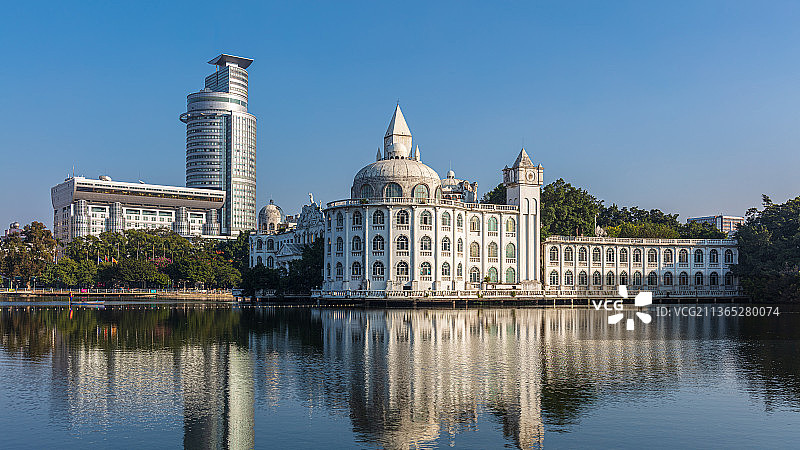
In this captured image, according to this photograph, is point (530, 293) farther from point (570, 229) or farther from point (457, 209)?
point (570, 229)

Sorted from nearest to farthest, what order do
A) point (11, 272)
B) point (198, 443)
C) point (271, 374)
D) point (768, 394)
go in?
point (198, 443)
point (768, 394)
point (271, 374)
point (11, 272)

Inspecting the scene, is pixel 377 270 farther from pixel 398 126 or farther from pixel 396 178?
pixel 398 126

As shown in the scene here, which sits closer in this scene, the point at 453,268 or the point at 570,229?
the point at 453,268

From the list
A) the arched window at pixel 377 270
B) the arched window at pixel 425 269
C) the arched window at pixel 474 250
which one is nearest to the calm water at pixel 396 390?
the arched window at pixel 377 270

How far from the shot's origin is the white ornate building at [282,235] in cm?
13612

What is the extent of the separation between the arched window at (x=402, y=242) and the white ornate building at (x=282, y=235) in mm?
19974

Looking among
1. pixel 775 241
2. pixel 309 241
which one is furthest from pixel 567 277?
pixel 309 241

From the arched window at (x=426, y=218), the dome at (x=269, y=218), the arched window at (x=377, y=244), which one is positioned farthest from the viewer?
the dome at (x=269, y=218)

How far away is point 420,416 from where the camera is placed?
2558 cm

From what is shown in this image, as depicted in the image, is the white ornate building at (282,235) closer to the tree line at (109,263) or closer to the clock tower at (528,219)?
the tree line at (109,263)

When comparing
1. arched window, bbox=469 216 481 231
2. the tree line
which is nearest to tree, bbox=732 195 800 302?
arched window, bbox=469 216 481 231

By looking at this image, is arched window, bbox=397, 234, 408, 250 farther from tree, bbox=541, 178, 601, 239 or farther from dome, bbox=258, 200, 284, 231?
dome, bbox=258, 200, 284, 231

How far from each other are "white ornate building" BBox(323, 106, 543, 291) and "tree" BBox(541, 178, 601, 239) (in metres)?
13.3

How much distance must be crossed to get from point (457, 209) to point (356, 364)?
7228 centimetres
